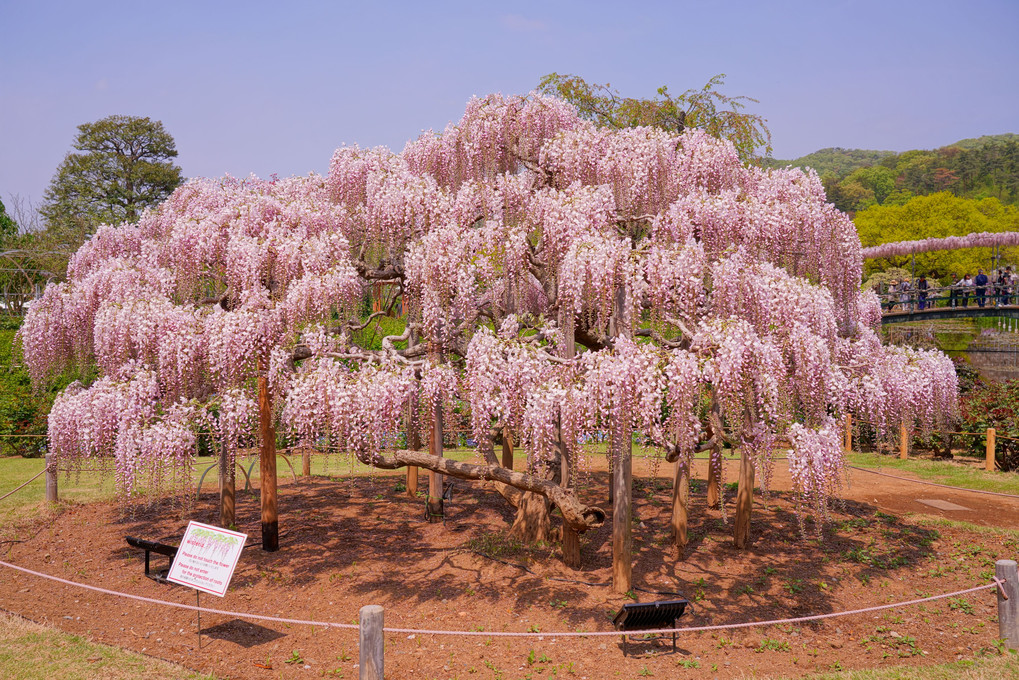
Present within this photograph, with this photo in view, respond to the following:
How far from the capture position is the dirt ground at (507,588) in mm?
7426

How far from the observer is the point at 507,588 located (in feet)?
30.1

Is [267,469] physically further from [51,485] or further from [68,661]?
[51,485]

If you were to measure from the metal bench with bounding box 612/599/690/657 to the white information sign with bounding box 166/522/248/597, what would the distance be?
13.9ft

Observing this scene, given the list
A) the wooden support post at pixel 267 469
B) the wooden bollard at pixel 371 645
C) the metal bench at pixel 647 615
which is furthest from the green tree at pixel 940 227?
the wooden bollard at pixel 371 645

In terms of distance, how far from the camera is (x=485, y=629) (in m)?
8.12

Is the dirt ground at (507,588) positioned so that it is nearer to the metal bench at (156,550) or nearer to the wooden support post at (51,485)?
the metal bench at (156,550)

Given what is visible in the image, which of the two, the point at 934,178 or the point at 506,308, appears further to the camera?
the point at 934,178

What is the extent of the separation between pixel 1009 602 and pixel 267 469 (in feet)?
29.5

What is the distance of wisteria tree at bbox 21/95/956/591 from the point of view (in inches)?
315

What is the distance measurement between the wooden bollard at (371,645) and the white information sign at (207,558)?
8.02ft

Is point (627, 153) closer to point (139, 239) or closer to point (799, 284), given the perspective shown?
point (799, 284)

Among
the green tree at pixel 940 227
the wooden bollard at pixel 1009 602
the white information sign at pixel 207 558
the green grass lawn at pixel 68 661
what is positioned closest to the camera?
the green grass lawn at pixel 68 661

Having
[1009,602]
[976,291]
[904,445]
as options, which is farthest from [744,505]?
[976,291]

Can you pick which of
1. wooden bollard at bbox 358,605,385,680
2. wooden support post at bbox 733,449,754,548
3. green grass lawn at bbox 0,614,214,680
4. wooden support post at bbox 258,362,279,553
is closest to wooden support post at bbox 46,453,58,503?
wooden support post at bbox 258,362,279,553
